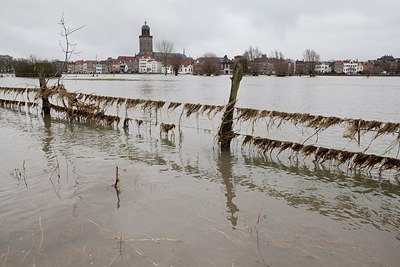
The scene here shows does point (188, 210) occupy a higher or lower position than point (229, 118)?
lower

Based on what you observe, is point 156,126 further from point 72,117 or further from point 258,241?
point 258,241

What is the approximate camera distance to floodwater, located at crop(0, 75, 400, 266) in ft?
18.7

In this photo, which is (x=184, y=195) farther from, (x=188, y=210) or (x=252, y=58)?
(x=252, y=58)

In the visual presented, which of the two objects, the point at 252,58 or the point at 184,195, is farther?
the point at 252,58

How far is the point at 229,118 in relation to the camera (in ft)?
42.2

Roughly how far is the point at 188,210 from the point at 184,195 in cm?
91

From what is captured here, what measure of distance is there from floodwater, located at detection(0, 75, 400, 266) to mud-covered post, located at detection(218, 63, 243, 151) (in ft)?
1.94

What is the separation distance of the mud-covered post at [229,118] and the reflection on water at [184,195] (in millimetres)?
485

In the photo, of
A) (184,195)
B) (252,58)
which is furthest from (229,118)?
(252,58)

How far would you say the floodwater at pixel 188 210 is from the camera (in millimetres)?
5691

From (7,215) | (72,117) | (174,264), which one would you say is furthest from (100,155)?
(72,117)

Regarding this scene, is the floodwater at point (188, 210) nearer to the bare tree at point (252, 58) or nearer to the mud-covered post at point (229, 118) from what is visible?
the mud-covered post at point (229, 118)

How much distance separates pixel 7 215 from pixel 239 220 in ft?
15.0

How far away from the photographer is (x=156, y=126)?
18297 millimetres
